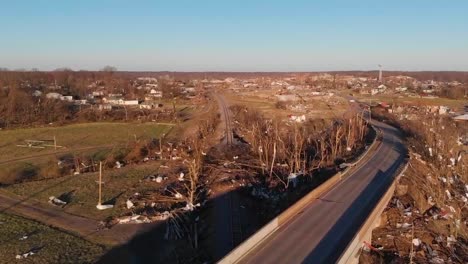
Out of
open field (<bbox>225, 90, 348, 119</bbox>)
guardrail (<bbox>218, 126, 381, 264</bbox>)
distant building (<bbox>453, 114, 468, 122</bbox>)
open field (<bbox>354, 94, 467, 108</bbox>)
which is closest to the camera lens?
guardrail (<bbox>218, 126, 381, 264</bbox>)

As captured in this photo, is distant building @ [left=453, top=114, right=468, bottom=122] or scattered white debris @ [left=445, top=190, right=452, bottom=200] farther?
distant building @ [left=453, top=114, right=468, bottom=122]

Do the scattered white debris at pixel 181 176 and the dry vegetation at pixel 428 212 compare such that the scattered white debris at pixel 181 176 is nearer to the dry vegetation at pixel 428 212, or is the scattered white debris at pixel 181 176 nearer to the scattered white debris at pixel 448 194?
the dry vegetation at pixel 428 212

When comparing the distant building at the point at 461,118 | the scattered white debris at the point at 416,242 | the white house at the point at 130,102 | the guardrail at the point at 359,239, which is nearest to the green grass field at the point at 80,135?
the white house at the point at 130,102

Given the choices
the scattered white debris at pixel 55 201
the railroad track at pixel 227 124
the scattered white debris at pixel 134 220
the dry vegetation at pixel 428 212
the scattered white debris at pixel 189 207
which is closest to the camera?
the dry vegetation at pixel 428 212

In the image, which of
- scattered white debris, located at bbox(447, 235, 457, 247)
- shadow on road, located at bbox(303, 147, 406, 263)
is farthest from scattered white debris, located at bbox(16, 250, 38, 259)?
scattered white debris, located at bbox(447, 235, 457, 247)

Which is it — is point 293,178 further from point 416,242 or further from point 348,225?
point 348,225

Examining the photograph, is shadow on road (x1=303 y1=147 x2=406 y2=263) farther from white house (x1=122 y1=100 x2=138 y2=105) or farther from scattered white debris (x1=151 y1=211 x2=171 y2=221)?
white house (x1=122 y1=100 x2=138 y2=105)

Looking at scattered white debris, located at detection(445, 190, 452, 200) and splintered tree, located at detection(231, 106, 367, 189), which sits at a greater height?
splintered tree, located at detection(231, 106, 367, 189)

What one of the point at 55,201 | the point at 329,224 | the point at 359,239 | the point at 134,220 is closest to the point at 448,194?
the point at 329,224
